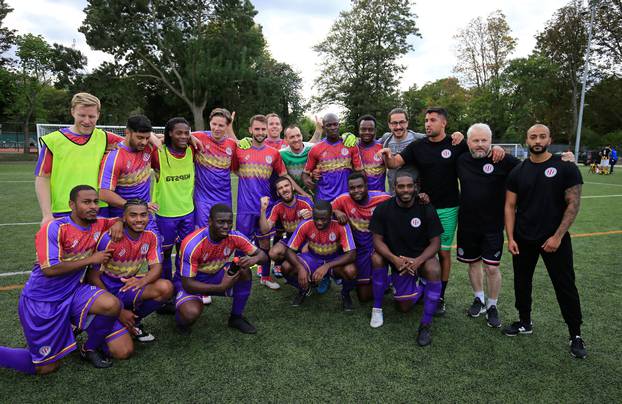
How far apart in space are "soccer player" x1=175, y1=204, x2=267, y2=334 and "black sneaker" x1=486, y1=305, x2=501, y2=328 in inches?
91.0

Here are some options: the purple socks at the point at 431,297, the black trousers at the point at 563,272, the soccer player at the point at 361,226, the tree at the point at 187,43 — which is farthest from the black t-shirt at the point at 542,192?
the tree at the point at 187,43

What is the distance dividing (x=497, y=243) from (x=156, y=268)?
10.6 ft

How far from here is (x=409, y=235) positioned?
387cm

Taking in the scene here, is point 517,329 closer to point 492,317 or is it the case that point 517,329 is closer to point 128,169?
point 492,317

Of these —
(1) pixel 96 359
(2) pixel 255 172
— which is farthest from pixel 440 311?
(1) pixel 96 359

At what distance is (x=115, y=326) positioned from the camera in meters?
3.19

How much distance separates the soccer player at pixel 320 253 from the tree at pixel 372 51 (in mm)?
31804

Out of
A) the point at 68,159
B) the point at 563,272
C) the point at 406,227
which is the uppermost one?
the point at 68,159

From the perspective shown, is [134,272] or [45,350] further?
[134,272]

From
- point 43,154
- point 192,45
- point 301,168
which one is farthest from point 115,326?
point 192,45

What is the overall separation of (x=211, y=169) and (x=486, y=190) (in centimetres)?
299

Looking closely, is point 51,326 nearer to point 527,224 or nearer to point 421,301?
point 421,301

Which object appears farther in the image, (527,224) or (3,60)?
(3,60)

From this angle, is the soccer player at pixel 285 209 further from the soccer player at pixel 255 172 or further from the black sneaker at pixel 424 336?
the black sneaker at pixel 424 336
